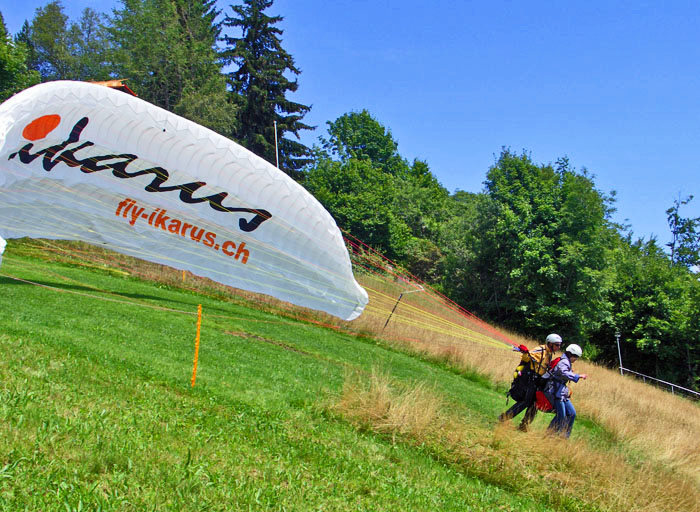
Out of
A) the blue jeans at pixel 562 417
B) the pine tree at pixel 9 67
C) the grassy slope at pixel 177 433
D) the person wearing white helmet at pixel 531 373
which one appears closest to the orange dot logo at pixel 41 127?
the grassy slope at pixel 177 433

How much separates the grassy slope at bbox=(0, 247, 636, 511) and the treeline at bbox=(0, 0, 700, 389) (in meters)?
24.3

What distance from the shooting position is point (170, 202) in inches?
348

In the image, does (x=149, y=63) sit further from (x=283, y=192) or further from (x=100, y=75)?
(x=283, y=192)

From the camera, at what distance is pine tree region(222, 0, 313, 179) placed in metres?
38.1

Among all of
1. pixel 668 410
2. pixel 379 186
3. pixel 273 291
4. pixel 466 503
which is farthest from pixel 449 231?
pixel 466 503

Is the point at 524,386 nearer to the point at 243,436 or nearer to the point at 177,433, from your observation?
the point at 243,436

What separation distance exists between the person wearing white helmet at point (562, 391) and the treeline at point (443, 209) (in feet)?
75.0

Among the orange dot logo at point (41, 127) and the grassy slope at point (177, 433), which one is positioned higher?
the orange dot logo at point (41, 127)

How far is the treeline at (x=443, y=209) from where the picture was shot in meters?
29.7

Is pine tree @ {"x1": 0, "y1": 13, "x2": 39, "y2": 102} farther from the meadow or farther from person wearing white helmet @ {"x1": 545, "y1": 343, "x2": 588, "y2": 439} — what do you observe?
person wearing white helmet @ {"x1": 545, "y1": 343, "x2": 588, "y2": 439}

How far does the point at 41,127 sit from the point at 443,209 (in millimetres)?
41972

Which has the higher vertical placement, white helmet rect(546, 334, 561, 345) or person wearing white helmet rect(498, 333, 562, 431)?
white helmet rect(546, 334, 561, 345)

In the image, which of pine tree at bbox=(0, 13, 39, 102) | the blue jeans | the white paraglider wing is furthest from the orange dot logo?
pine tree at bbox=(0, 13, 39, 102)

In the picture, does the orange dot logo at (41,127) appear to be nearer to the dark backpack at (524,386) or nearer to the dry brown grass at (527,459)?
the dry brown grass at (527,459)
